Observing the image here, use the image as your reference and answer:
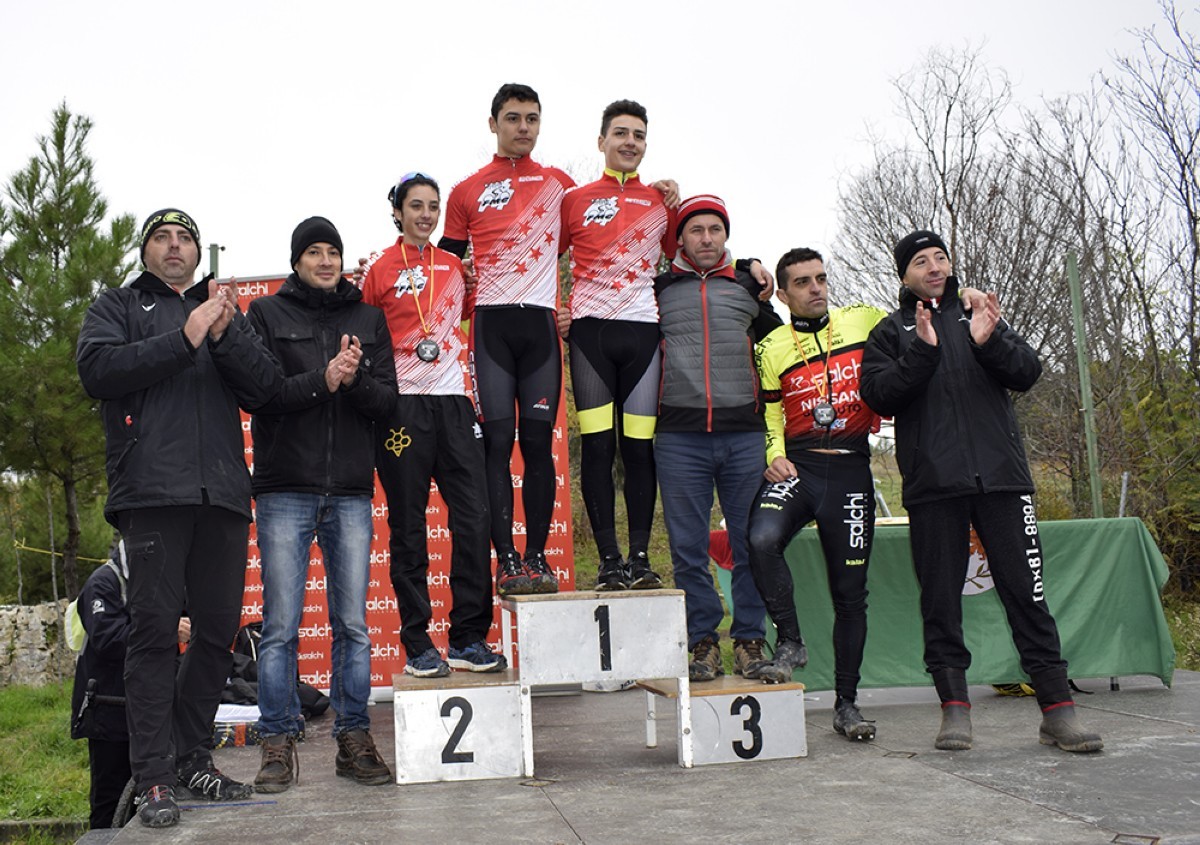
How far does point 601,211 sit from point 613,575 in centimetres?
151

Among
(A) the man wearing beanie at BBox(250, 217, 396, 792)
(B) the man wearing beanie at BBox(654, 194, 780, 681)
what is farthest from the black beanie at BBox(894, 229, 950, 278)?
(A) the man wearing beanie at BBox(250, 217, 396, 792)

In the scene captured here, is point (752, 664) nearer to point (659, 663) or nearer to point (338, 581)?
point (659, 663)

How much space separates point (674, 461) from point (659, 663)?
0.84m

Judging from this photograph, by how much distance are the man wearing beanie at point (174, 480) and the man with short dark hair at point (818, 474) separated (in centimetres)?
202

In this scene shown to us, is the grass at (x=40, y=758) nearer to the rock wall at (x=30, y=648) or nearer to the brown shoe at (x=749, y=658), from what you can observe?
the rock wall at (x=30, y=648)

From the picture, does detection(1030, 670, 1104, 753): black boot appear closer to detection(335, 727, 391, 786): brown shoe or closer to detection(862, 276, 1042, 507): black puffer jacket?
detection(862, 276, 1042, 507): black puffer jacket

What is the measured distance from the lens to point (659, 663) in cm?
398

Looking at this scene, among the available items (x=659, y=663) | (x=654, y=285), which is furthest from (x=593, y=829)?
(x=654, y=285)

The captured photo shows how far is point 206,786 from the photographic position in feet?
11.5

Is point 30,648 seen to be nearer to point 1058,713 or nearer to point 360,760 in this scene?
point 360,760

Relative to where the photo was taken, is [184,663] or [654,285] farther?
[654,285]

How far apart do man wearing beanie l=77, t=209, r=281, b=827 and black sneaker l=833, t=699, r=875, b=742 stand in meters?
→ 2.37

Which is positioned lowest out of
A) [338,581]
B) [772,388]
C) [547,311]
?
[338,581]

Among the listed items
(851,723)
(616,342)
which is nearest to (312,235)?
(616,342)
